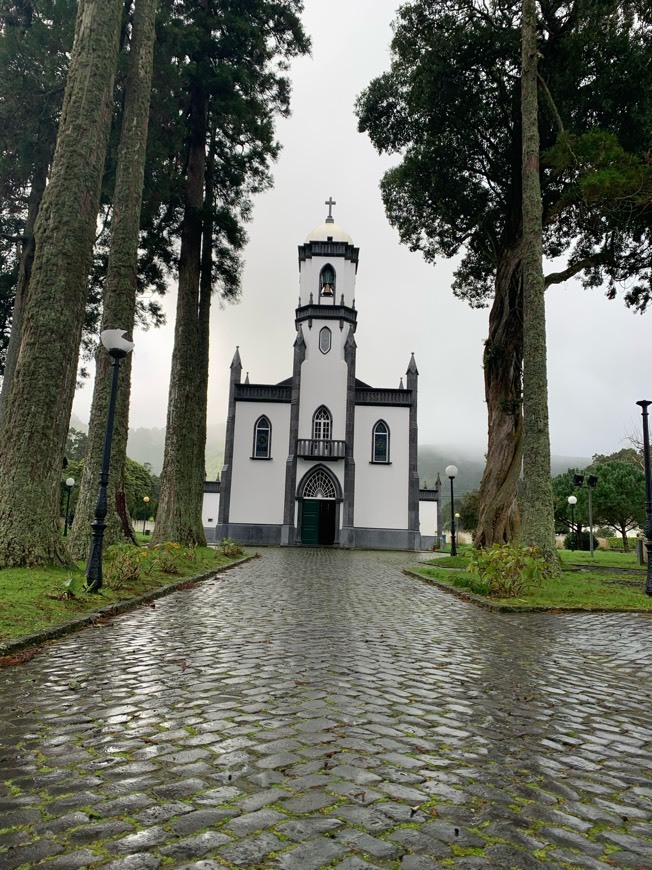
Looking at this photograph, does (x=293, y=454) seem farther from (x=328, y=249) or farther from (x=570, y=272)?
(x=570, y=272)

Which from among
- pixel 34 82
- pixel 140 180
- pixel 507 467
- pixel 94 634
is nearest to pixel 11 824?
pixel 94 634

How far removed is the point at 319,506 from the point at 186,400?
1989cm

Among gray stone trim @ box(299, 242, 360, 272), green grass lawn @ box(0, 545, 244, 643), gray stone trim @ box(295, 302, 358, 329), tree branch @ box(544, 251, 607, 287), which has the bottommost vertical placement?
green grass lawn @ box(0, 545, 244, 643)

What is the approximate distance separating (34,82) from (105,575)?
51.1 ft

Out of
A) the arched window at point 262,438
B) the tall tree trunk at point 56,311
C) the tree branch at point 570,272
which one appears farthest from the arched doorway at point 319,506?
the tall tree trunk at point 56,311

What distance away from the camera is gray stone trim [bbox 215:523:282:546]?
34.7 metres

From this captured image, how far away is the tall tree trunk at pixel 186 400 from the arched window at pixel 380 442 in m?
19.3

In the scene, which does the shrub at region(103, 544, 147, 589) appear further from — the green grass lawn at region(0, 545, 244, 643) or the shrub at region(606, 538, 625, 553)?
the shrub at region(606, 538, 625, 553)

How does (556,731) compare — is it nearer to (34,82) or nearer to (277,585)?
(277,585)

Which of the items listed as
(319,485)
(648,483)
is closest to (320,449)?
(319,485)

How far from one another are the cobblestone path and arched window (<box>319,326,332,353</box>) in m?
31.2

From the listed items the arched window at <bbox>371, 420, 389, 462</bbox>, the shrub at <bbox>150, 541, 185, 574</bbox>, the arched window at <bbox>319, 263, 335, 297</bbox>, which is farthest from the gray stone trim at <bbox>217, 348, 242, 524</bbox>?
the shrub at <bbox>150, 541, 185, 574</bbox>

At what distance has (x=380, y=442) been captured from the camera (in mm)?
35906

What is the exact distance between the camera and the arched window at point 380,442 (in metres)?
35.8
